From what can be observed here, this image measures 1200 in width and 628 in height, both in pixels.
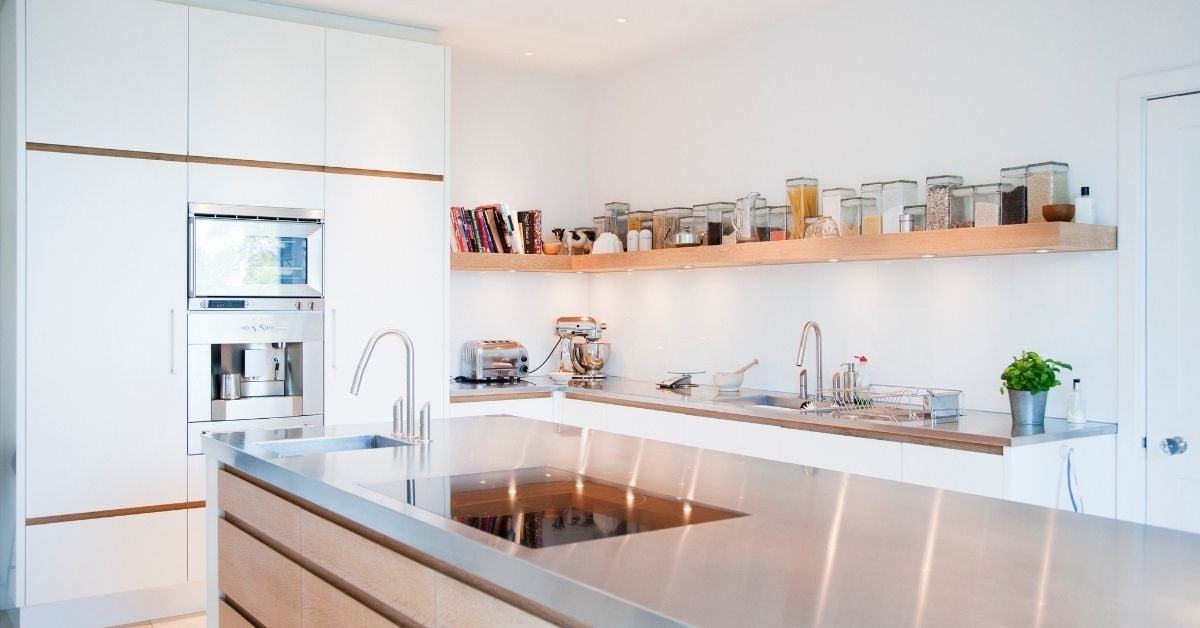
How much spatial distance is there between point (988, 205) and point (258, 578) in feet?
9.36

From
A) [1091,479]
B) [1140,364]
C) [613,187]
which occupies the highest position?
[613,187]

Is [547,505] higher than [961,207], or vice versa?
[961,207]

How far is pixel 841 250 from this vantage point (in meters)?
4.28

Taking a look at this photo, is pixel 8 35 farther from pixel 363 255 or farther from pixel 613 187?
pixel 613 187

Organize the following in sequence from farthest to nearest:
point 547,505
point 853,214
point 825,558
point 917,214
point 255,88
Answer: point 255,88 → point 853,214 → point 917,214 → point 547,505 → point 825,558

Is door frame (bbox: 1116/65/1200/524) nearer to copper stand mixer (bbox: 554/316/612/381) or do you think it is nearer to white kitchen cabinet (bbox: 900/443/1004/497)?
white kitchen cabinet (bbox: 900/443/1004/497)

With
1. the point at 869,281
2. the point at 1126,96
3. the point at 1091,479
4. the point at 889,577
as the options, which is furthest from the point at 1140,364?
the point at 889,577

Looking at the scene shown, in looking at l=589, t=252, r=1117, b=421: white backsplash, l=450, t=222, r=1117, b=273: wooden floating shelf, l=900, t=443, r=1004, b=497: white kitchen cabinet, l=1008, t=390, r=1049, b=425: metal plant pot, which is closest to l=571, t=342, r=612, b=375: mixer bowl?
l=589, t=252, r=1117, b=421: white backsplash

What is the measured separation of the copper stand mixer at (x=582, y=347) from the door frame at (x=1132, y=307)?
2.97 meters

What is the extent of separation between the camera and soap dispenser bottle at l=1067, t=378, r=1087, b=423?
366 centimetres

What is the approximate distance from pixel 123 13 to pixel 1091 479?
4190mm

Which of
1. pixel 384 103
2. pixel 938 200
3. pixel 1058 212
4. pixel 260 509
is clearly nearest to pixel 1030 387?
pixel 1058 212

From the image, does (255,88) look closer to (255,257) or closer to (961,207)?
(255,257)

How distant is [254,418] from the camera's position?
459cm
